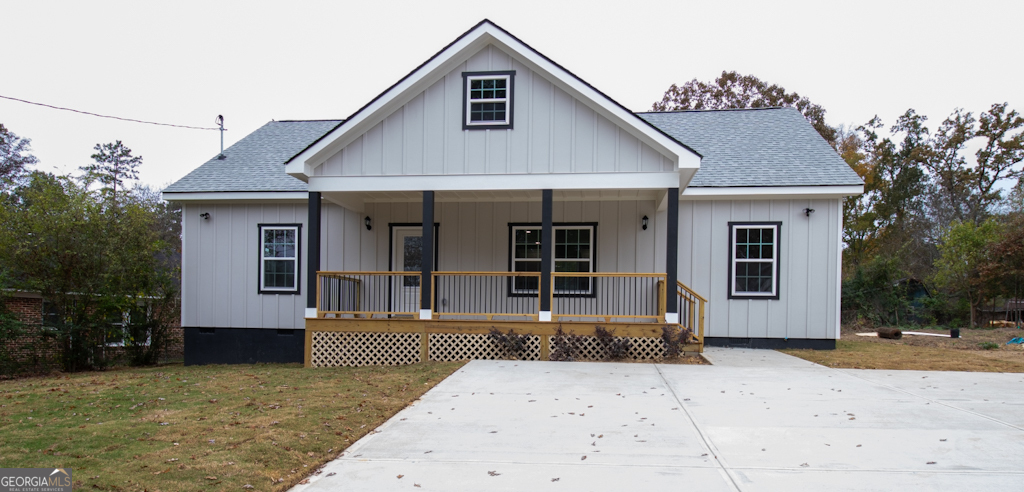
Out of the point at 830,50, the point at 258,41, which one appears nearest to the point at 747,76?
the point at 830,50

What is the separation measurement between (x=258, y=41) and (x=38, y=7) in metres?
5.45

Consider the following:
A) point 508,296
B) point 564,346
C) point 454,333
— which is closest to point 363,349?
point 454,333

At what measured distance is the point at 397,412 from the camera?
19.2ft

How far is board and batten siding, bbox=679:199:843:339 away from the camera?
37.2 feet

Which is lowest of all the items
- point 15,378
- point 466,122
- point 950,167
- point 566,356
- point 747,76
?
point 15,378

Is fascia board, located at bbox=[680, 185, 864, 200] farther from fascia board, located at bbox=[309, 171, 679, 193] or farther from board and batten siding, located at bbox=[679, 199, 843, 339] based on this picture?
fascia board, located at bbox=[309, 171, 679, 193]

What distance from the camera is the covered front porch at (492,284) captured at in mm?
9867

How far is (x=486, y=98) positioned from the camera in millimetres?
10102

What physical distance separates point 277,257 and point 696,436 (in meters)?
9.74

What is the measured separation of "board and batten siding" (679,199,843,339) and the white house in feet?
0.09

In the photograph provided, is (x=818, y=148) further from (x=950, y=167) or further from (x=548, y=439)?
(x=950, y=167)

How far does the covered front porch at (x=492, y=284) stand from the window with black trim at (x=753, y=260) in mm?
994

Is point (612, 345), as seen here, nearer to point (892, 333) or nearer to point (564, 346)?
point (564, 346)

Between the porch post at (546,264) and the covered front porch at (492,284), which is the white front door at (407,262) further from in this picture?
the porch post at (546,264)
